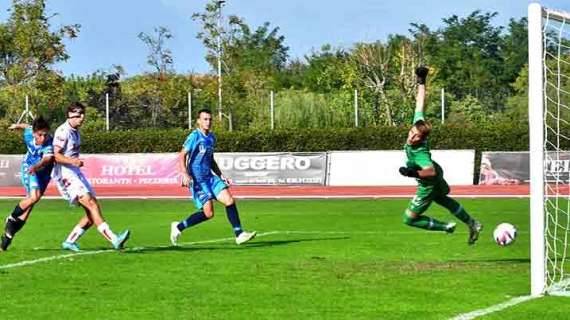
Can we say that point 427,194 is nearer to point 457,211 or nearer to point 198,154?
point 457,211

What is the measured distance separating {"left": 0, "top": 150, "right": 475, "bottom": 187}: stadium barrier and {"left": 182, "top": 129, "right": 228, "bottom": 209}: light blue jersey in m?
21.6

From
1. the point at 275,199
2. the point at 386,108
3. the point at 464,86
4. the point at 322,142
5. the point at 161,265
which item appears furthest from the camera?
the point at 464,86

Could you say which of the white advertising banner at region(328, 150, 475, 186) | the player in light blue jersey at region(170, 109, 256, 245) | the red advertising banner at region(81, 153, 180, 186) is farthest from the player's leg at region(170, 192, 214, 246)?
the red advertising banner at region(81, 153, 180, 186)

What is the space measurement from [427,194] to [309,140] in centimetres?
3117

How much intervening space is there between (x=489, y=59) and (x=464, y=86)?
269 inches

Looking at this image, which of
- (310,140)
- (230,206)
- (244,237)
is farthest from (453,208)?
(310,140)

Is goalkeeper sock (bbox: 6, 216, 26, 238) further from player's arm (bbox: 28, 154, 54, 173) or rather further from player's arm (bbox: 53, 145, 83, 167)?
player's arm (bbox: 53, 145, 83, 167)

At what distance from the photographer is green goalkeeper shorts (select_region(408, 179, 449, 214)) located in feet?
42.9

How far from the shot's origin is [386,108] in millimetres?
60031

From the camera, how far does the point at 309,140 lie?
4425cm

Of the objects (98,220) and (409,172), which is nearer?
(409,172)

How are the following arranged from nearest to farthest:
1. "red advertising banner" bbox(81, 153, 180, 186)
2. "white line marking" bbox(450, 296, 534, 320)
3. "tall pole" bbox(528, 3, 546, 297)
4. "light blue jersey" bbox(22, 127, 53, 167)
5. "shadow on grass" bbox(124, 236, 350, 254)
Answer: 1. "white line marking" bbox(450, 296, 534, 320)
2. "tall pole" bbox(528, 3, 546, 297)
3. "light blue jersey" bbox(22, 127, 53, 167)
4. "shadow on grass" bbox(124, 236, 350, 254)
5. "red advertising banner" bbox(81, 153, 180, 186)

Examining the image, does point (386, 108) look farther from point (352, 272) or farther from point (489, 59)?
point (352, 272)

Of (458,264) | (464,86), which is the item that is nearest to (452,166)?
(458,264)
